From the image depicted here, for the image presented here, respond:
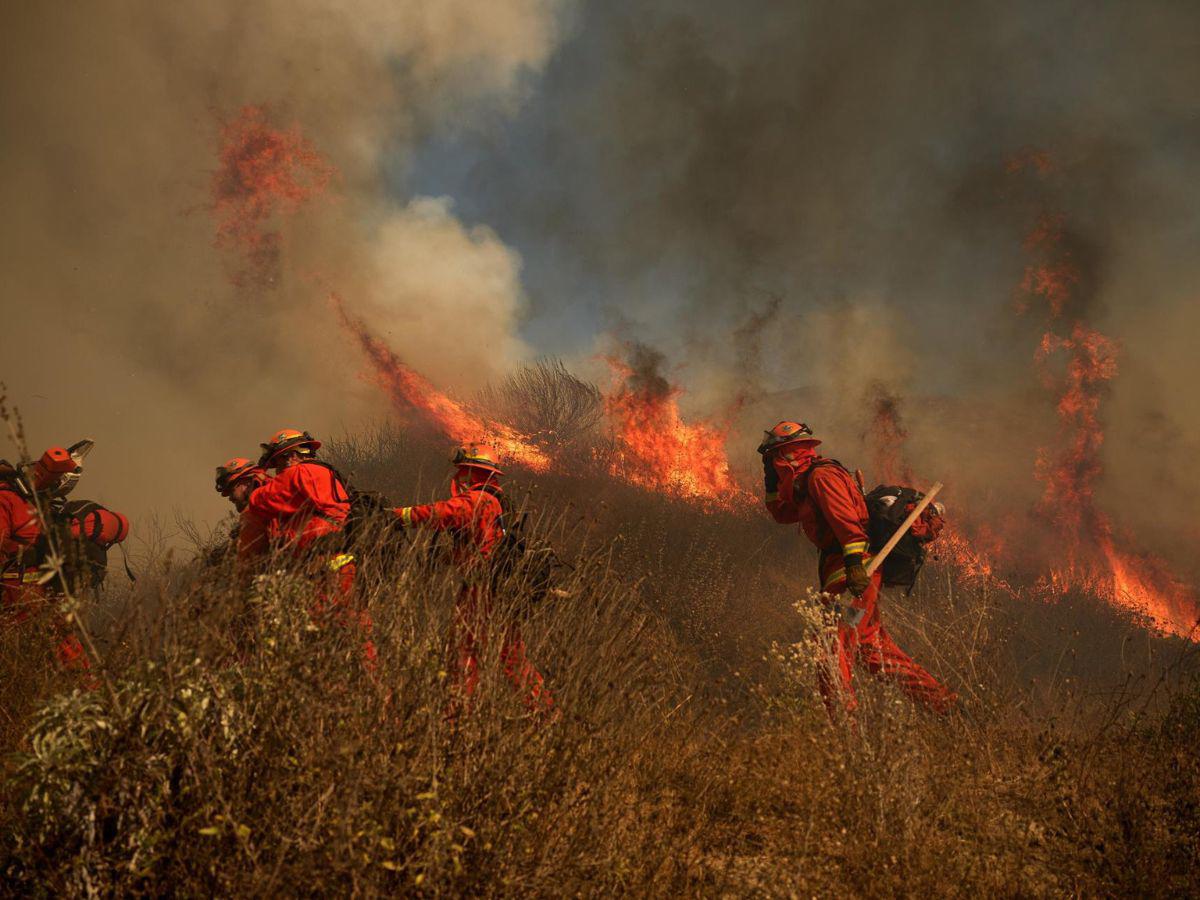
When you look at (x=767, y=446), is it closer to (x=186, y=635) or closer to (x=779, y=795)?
(x=779, y=795)

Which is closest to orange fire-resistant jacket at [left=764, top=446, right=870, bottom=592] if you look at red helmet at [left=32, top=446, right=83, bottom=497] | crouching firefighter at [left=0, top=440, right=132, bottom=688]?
crouching firefighter at [left=0, top=440, right=132, bottom=688]

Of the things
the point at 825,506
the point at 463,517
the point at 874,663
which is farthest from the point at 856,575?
the point at 463,517

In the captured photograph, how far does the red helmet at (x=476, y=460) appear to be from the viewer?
560cm

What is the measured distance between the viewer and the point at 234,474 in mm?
5727

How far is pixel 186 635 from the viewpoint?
2178mm

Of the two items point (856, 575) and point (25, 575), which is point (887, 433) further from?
point (25, 575)

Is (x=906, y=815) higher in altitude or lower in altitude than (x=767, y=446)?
lower

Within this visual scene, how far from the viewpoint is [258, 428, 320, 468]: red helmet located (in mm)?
5402

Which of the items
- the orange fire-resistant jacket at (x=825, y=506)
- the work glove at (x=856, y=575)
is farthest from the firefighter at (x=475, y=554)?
the work glove at (x=856, y=575)

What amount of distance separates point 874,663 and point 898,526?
58.6 inches

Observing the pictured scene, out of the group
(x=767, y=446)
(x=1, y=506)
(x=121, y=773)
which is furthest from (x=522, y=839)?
(x=1, y=506)

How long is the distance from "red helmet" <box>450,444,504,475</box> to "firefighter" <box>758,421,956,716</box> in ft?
8.10

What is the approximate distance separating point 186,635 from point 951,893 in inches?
104

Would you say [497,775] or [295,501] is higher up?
[295,501]
